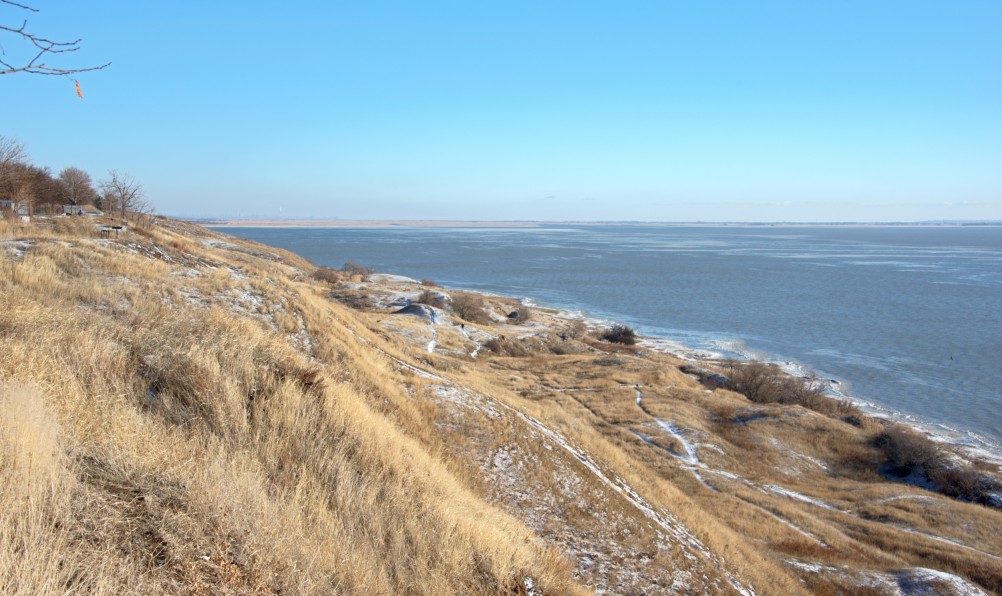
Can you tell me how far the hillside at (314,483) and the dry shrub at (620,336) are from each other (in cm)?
2374

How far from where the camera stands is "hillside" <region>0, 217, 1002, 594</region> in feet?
12.1

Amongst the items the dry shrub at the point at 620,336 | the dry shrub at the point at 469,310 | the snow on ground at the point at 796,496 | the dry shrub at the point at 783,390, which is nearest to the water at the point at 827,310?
the dry shrub at the point at 783,390

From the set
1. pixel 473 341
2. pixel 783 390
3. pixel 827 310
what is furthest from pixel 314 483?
pixel 827 310

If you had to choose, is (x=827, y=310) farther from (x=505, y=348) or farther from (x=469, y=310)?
(x=505, y=348)

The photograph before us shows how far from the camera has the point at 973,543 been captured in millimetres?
16922

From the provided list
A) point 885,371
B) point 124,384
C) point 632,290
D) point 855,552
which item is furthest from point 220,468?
point 632,290

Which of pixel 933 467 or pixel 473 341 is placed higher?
pixel 473 341

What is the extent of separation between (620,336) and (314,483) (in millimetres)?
43274

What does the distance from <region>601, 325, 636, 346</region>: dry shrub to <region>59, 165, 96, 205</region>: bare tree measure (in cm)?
4600

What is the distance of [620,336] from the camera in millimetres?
46719

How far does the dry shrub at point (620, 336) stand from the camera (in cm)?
4584

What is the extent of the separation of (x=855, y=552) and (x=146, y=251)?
22.1m

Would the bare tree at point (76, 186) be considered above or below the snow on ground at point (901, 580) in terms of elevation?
above

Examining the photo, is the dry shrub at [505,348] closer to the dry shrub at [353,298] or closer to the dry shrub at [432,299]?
the dry shrub at [432,299]
